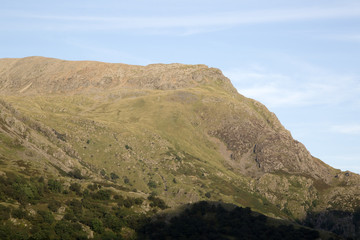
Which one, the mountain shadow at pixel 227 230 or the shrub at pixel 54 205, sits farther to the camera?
the shrub at pixel 54 205

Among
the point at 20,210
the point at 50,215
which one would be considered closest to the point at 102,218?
the point at 50,215

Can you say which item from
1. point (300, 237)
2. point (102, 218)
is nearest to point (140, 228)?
point (102, 218)

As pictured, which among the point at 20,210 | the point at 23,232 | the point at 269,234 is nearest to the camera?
the point at 23,232

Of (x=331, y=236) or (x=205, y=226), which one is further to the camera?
(x=205, y=226)

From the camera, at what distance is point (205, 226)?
631ft

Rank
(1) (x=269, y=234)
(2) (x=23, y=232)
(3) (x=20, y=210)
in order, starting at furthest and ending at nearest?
(1) (x=269, y=234)
(3) (x=20, y=210)
(2) (x=23, y=232)

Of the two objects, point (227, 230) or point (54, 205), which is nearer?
point (227, 230)

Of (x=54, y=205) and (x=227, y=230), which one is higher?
(x=227, y=230)

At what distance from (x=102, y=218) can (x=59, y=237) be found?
28.6 meters

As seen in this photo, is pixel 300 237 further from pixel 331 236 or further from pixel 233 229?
pixel 233 229

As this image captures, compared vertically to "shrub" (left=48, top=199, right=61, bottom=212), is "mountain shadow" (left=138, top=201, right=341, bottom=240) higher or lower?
higher

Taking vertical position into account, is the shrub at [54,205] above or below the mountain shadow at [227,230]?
below

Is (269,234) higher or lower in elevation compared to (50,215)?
higher

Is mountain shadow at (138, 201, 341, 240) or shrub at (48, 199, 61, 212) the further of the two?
shrub at (48, 199, 61, 212)
